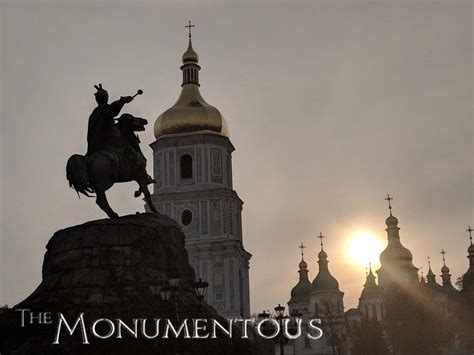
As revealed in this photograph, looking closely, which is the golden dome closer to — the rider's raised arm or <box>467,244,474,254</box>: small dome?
<box>467,244,474,254</box>: small dome

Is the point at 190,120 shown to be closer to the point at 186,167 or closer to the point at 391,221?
the point at 186,167

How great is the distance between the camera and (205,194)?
53.0m

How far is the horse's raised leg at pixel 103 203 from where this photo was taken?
56.5 ft

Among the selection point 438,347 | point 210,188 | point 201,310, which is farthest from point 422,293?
point 201,310

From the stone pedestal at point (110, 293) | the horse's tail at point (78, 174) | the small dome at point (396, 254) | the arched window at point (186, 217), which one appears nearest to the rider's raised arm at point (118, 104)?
the horse's tail at point (78, 174)

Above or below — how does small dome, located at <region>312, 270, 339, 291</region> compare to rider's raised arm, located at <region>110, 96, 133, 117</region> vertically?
above

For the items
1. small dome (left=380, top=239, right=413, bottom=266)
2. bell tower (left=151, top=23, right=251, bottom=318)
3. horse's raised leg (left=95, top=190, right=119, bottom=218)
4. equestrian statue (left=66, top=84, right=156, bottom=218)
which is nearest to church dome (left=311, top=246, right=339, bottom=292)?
small dome (left=380, top=239, right=413, bottom=266)

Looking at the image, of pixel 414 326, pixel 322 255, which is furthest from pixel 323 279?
pixel 414 326

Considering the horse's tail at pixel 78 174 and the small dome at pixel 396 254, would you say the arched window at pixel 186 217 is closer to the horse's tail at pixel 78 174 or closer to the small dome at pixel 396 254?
the small dome at pixel 396 254

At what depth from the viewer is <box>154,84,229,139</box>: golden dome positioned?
55.2 meters

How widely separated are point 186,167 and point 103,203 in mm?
37402

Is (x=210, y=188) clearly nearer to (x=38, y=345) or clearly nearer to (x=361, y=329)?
(x=361, y=329)

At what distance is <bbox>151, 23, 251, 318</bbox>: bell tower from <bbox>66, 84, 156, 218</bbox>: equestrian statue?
109 feet

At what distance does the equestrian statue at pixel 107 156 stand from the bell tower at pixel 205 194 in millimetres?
33300
